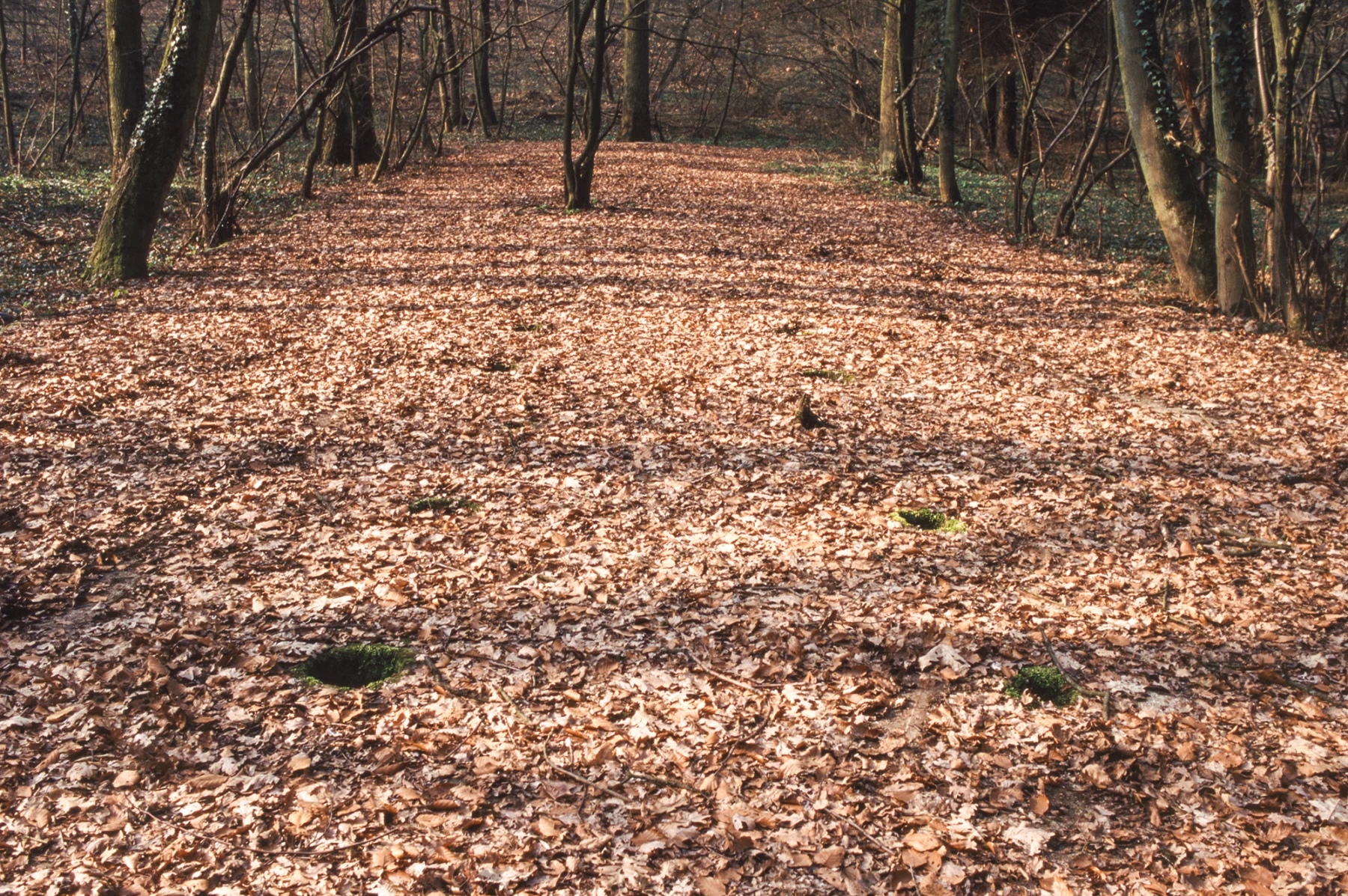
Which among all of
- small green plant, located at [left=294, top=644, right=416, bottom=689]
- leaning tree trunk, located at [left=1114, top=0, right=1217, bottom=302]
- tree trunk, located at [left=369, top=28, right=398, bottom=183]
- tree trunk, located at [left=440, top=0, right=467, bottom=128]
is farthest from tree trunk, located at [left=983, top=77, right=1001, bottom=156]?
small green plant, located at [left=294, top=644, right=416, bottom=689]

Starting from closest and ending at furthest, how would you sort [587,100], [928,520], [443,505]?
[928,520] → [443,505] → [587,100]

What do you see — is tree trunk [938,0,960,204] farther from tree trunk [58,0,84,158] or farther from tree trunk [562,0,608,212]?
tree trunk [58,0,84,158]

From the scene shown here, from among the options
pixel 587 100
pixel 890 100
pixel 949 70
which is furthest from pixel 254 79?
pixel 949 70

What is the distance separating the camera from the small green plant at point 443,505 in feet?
18.0

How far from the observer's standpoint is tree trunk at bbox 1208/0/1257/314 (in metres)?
9.14

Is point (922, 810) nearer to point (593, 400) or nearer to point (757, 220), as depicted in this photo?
point (593, 400)

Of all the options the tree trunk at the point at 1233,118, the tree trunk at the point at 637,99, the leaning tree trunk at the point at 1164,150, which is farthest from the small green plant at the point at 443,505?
the tree trunk at the point at 637,99

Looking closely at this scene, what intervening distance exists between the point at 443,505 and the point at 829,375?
3611 mm

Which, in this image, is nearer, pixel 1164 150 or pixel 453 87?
pixel 1164 150

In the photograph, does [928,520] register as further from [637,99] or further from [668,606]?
[637,99]

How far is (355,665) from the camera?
13.5 ft

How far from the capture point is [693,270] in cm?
1154

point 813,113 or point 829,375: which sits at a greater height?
point 813,113

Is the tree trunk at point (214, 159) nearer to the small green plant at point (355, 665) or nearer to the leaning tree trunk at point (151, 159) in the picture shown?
the leaning tree trunk at point (151, 159)
